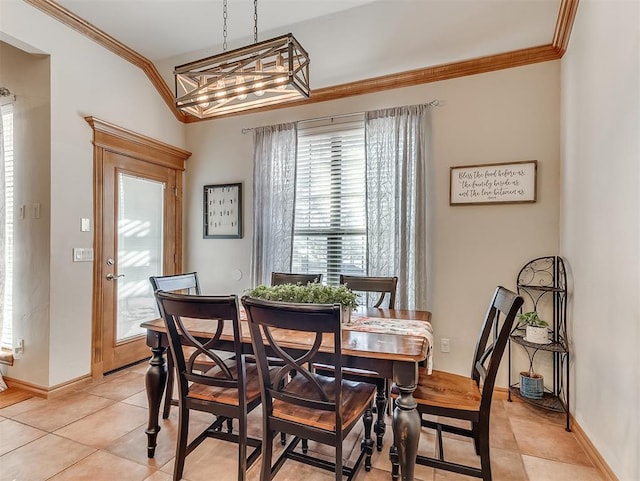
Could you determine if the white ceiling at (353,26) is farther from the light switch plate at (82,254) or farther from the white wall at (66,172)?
the light switch plate at (82,254)

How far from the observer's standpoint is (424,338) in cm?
174

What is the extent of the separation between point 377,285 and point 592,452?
159 cm

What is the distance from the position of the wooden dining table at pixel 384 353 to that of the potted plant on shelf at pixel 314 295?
0.14 metres

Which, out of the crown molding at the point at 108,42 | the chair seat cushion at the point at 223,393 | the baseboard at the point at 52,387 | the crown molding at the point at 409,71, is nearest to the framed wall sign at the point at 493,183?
the crown molding at the point at 409,71

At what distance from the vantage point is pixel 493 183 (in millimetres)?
2838

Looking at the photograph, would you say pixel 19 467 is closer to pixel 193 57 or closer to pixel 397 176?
pixel 397 176

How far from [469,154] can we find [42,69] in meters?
3.60

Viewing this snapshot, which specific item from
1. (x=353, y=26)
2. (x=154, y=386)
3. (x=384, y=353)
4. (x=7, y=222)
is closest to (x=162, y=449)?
(x=154, y=386)

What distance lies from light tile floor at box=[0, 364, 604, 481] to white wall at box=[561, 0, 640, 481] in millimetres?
263

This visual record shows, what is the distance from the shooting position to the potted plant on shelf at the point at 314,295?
1912 mm

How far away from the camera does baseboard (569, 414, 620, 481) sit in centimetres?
178

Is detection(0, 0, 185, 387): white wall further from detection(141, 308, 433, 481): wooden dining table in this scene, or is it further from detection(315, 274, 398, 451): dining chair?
detection(315, 274, 398, 451): dining chair

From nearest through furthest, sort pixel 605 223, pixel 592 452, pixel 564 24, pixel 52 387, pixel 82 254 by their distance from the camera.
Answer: pixel 605 223, pixel 592 452, pixel 564 24, pixel 52 387, pixel 82 254

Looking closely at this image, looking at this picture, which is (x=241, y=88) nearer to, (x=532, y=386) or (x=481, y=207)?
(x=481, y=207)
